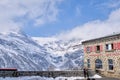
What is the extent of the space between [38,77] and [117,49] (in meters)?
16.3

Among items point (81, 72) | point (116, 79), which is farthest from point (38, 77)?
point (116, 79)

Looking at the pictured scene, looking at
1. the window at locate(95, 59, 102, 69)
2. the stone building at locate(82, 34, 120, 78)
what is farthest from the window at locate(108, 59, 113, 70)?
the window at locate(95, 59, 102, 69)

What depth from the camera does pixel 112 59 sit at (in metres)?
52.7

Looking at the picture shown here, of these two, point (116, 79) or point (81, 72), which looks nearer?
point (116, 79)

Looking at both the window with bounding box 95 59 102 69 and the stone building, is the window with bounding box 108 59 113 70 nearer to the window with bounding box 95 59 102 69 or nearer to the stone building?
the stone building

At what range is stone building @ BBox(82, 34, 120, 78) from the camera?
5141cm

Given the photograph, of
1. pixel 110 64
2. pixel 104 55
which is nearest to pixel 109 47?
pixel 104 55

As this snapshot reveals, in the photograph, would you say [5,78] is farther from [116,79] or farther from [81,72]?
[116,79]

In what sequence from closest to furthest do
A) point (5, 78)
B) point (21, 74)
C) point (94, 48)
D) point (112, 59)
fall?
point (5, 78) < point (21, 74) < point (112, 59) < point (94, 48)

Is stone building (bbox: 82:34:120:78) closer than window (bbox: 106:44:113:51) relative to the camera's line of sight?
Yes

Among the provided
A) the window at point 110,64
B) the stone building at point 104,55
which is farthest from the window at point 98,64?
the window at point 110,64

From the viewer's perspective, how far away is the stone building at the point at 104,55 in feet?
169

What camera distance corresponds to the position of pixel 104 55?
5538 centimetres

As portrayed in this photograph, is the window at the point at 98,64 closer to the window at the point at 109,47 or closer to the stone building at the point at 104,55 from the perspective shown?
the stone building at the point at 104,55
